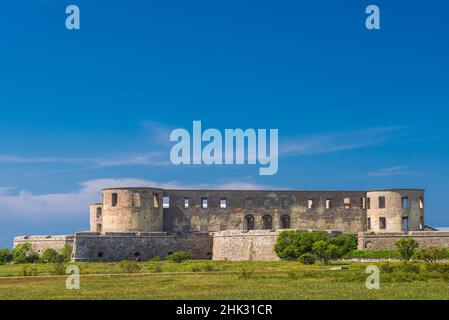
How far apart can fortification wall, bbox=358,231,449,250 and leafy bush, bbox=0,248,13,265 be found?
94.0ft

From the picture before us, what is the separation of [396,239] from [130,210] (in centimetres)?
2224

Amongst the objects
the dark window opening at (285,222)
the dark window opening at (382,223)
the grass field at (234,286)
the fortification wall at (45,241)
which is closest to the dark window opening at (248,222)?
the dark window opening at (285,222)

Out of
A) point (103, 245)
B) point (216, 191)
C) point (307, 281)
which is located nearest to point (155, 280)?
point (307, 281)

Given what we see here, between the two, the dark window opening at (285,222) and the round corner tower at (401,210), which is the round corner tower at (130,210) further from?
the round corner tower at (401,210)

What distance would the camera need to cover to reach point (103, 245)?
59125mm

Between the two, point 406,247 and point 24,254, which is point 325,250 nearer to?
point 406,247

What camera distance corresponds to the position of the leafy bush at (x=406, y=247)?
5262cm

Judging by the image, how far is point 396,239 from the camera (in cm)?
5794

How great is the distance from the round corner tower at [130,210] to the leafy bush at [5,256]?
8177mm

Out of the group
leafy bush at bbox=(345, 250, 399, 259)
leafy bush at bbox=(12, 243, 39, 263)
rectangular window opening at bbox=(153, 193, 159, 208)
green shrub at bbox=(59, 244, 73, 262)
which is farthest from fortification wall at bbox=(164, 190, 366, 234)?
leafy bush at bbox=(12, 243, 39, 263)

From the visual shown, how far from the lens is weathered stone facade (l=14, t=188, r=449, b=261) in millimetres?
59562

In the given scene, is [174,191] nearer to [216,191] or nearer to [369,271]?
[216,191]

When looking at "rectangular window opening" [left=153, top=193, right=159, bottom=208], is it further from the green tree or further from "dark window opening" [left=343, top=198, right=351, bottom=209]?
the green tree
